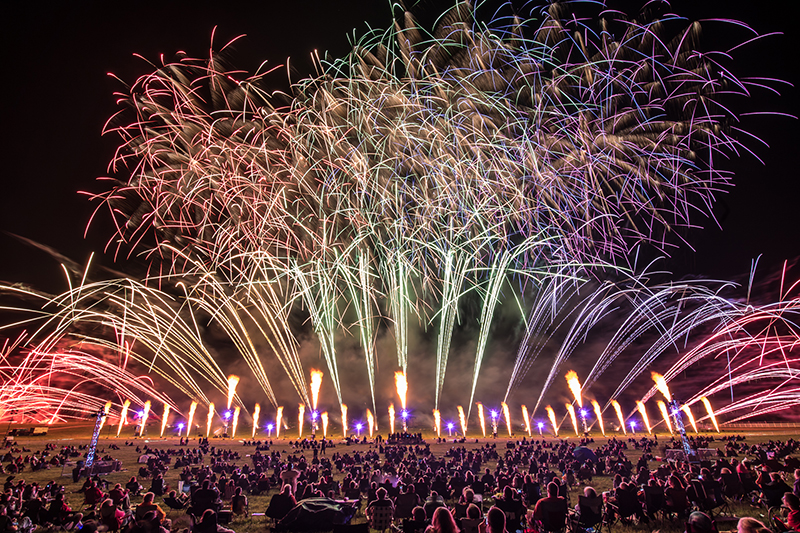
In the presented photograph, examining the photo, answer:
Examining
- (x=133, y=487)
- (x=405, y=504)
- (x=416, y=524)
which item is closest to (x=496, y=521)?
(x=416, y=524)

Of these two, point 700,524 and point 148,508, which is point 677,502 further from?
point 148,508

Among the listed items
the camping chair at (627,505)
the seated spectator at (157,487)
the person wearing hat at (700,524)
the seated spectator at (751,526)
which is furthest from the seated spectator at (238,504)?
the seated spectator at (751,526)

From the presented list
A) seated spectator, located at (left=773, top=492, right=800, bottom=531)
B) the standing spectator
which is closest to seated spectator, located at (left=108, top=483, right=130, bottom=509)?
the standing spectator

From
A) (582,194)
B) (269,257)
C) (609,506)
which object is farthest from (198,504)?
(582,194)

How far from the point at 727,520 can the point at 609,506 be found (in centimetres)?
314

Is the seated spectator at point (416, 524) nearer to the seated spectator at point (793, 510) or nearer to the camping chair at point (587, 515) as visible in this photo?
the camping chair at point (587, 515)

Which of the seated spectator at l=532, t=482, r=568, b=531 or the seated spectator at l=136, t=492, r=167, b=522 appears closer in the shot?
Result: the seated spectator at l=136, t=492, r=167, b=522

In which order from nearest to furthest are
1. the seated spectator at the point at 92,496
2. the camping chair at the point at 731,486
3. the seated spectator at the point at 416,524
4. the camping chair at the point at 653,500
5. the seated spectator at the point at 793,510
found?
the seated spectator at the point at 793,510
the seated spectator at the point at 416,524
the camping chair at the point at 653,500
the camping chair at the point at 731,486
the seated spectator at the point at 92,496

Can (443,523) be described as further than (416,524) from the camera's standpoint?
No

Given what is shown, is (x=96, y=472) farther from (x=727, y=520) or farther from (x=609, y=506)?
(x=727, y=520)

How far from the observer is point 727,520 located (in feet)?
30.2

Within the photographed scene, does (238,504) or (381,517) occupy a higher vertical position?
(238,504)

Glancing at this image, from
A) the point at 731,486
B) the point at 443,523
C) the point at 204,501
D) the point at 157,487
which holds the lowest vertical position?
the point at 731,486

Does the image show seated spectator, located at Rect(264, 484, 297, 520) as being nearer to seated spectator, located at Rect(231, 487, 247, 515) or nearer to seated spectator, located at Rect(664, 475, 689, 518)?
seated spectator, located at Rect(231, 487, 247, 515)
